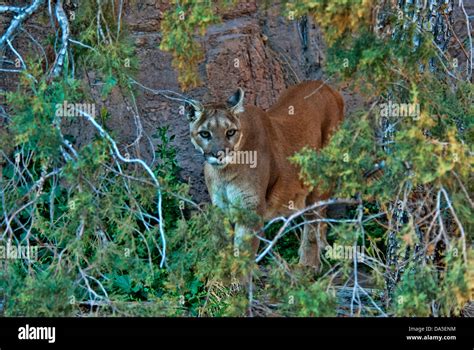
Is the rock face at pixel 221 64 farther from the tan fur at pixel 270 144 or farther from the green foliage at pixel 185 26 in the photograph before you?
the green foliage at pixel 185 26

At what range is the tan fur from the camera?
738 cm

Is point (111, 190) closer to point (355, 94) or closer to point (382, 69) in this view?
point (382, 69)

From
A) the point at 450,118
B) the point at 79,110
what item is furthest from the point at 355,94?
the point at 79,110

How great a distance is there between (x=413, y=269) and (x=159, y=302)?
1660mm

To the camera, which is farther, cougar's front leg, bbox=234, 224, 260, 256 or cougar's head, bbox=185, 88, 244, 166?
cougar's head, bbox=185, 88, 244, 166

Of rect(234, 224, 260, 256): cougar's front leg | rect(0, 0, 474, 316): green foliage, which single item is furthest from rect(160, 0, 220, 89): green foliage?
rect(234, 224, 260, 256): cougar's front leg

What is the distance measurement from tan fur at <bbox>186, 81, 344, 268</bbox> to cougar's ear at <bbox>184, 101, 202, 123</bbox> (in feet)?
0.04

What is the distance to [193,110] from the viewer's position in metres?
7.42

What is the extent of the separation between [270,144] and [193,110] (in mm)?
875

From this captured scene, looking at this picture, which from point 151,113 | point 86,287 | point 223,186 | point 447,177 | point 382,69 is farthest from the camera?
point 151,113

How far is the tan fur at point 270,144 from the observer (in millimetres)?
7375

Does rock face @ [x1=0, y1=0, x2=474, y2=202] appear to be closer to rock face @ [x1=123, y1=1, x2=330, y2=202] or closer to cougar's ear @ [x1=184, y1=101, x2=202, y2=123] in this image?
rock face @ [x1=123, y1=1, x2=330, y2=202]

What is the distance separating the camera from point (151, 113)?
9352 millimetres

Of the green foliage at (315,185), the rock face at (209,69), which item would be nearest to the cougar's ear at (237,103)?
the green foliage at (315,185)
